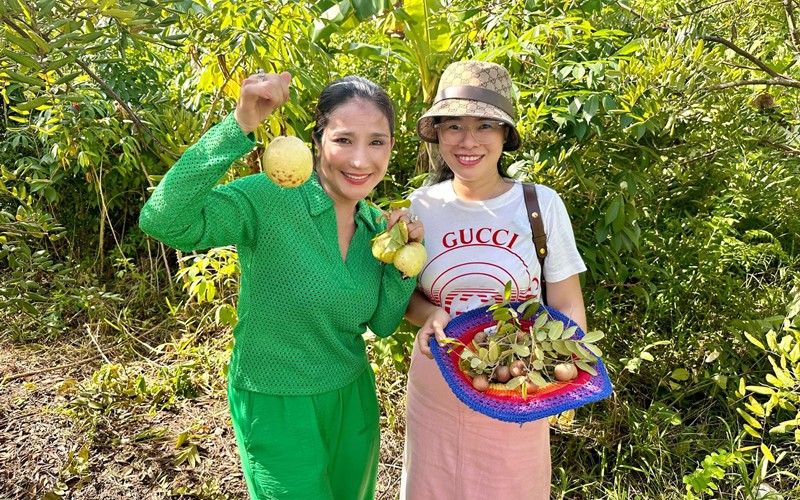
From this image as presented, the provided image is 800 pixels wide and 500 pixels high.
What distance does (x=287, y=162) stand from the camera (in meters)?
1.36

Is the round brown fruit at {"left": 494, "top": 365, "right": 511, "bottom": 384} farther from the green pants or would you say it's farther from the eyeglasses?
the eyeglasses

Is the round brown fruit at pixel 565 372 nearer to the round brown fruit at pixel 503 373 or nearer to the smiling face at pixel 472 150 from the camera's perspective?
the round brown fruit at pixel 503 373

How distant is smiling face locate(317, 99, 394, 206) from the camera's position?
5.01 ft

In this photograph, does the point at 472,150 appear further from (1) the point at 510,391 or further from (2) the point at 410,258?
(1) the point at 510,391

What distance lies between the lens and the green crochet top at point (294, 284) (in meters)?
1.49

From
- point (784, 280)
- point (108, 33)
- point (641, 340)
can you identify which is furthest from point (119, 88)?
point (784, 280)

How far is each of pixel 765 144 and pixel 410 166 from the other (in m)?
1.44

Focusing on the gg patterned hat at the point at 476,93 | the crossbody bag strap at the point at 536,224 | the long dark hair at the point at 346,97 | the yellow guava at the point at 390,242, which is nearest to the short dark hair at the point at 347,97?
the long dark hair at the point at 346,97

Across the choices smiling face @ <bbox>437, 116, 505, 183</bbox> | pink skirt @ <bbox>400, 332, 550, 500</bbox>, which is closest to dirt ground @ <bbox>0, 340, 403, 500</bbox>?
pink skirt @ <bbox>400, 332, 550, 500</bbox>

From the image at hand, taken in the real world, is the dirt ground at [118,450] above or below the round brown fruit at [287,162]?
below

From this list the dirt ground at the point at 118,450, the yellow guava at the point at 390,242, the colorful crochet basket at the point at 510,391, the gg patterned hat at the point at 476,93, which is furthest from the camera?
the dirt ground at the point at 118,450

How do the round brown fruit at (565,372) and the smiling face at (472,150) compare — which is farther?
the smiling face at (472,150)

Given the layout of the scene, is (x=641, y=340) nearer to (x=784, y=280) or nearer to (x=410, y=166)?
(x=784, y=280)

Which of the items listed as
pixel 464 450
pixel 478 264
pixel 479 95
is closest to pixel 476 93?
pixel 479 95
